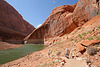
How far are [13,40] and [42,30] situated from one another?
21.1 m

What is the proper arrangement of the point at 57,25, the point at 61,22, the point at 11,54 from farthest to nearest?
1. the point at 57,25
2. the point at 61,22
3. the point at 11,54

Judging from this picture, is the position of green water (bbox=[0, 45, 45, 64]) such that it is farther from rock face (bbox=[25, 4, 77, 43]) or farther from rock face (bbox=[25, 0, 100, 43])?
rock face (bbox=[25, 0, 100, 43])

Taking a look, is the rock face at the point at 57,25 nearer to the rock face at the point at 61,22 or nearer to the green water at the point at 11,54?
the rock face at the point at 61,22

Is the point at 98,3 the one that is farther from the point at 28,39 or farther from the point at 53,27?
the point at 28,39

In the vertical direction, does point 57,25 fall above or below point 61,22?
below

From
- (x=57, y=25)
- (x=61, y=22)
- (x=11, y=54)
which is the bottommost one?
(x=11, y=54)

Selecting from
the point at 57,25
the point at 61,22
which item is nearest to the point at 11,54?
the point at 57,25

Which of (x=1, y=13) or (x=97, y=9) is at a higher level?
(x=1, y=13)

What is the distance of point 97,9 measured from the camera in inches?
348

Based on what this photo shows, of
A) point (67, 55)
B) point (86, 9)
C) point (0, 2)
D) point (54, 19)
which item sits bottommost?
point (67, 55)

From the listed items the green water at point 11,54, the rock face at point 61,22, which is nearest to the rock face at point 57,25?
the rock face at point 61,22

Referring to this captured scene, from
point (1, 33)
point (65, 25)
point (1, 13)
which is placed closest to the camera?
point (65, 25)

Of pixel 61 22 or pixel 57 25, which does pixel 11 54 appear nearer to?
pixel 57 25

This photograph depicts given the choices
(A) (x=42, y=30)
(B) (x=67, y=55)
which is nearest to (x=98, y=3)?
(B) (x=67, y=55)
